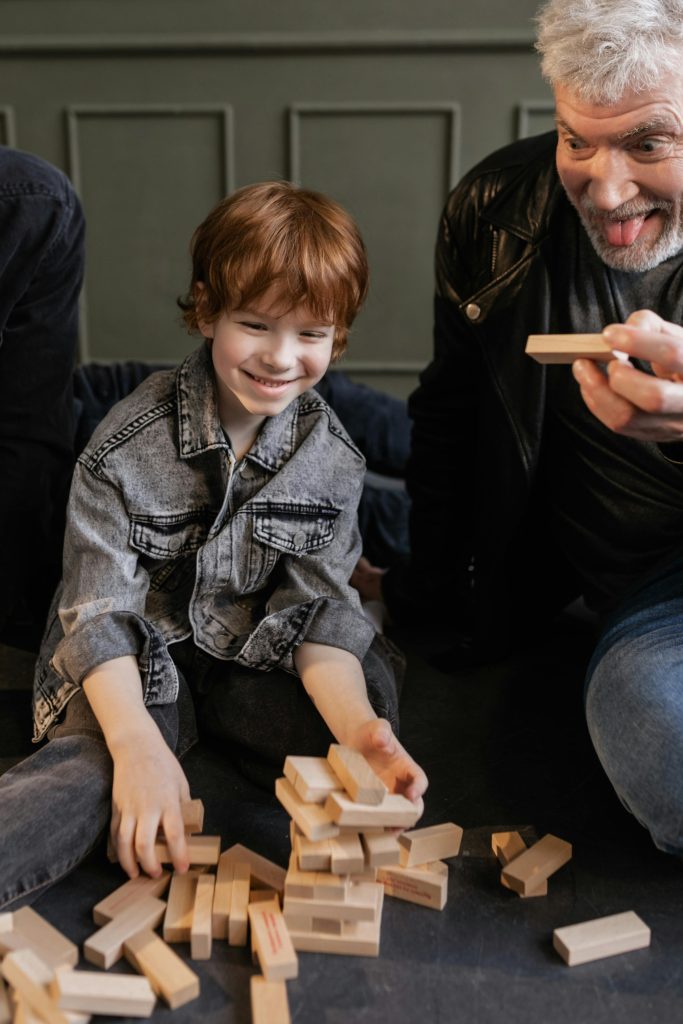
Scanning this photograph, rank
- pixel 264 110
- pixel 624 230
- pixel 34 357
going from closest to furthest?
pixel 624 230 < pixel 34 357 < pixel 264 110

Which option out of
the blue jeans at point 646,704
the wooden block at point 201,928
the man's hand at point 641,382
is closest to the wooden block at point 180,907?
the wooden block at point 201,928

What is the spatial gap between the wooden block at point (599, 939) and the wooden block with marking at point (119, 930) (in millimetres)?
503

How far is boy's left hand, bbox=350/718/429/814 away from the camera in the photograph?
128cm

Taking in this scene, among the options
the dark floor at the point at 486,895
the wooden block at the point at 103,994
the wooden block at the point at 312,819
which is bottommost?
the dark floor at the point at 486,895

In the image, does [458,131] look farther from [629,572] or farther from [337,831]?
[337,831]

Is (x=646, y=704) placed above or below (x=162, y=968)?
above

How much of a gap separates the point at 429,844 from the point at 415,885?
58 millimetres

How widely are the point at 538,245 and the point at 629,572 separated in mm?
567

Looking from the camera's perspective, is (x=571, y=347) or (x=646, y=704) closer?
(x=571, y=347)

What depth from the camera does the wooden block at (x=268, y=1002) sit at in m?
1.14

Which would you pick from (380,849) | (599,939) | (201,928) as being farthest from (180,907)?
(599,939)

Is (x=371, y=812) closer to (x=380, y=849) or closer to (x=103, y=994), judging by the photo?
(x=380, y=849)

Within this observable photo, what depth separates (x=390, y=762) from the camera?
131 centimetres

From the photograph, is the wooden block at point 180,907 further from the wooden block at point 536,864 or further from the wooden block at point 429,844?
the wooden block at point 536,864
